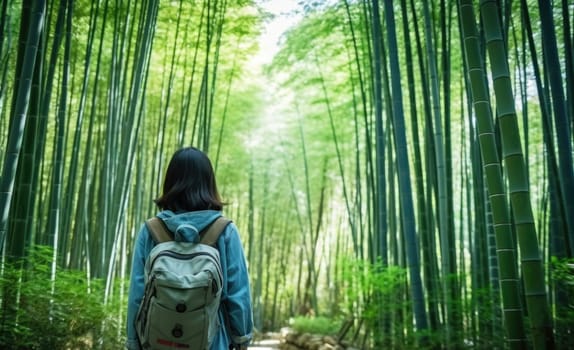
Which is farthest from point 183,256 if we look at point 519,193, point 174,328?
point 519,193

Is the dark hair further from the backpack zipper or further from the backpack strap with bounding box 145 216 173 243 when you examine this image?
the backpack zipper

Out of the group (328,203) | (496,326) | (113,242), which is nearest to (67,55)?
(113,242)

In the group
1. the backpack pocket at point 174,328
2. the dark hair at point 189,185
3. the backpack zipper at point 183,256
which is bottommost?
the backpack pocket at point 174,328

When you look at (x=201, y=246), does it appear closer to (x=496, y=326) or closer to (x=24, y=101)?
(x=24, y=101)

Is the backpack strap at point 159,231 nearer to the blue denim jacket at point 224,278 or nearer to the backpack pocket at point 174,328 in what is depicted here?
the blue denim jacket at point 224,278

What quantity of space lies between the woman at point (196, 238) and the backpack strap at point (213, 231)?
0.05 ft

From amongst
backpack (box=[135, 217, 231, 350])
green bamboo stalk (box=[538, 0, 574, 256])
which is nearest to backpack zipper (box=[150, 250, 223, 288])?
backpack (box=[135, 217, 231, 350])

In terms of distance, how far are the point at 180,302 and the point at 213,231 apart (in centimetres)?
23

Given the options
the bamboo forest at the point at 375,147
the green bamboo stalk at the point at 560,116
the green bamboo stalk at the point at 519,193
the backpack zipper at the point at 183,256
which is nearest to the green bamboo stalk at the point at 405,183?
the bamboo forest at the point at 375,147

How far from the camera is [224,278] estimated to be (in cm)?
133

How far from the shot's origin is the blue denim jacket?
4.21 feet

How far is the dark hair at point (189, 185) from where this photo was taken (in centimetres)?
Result: 138

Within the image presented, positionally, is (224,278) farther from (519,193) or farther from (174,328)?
(519,193)

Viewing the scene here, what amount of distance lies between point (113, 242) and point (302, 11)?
395 cm
